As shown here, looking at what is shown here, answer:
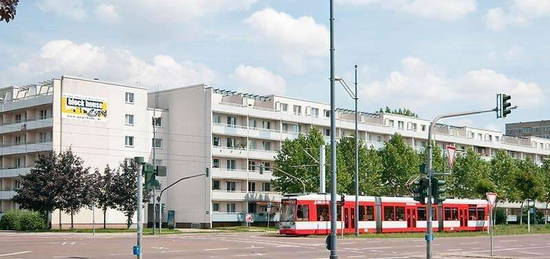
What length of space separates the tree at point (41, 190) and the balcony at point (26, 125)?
7.83 metres

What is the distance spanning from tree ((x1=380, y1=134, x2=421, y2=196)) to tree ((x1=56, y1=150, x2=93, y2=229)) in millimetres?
38201

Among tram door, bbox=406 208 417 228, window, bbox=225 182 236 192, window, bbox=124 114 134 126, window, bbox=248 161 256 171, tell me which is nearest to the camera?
tram door, bbox=406 208 417 228

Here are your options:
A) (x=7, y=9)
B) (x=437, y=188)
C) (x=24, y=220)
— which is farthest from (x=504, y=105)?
(x=24, y=220)

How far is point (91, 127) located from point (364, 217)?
3494cm

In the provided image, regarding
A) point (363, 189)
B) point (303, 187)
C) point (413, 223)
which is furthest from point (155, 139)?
point (413, 223)

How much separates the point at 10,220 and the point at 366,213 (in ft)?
117

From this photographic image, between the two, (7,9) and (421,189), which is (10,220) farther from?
(7,9)

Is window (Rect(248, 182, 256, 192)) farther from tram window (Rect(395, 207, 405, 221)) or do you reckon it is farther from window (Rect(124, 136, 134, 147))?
tram window (Rect(395, 207, 405, 221))

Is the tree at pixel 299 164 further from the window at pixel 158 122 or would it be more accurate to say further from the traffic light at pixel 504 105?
the traffic light at pixel 504 105

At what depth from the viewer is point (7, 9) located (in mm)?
7938

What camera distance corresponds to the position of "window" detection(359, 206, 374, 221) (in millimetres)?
55125

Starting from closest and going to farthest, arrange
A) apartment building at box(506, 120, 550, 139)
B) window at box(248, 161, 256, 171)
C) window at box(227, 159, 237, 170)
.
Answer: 1. window at box(227, 159, 237, 170)
2. window at box(248, 161, 256, 171)
3. apartment building at box(506, 120, 550, 139)

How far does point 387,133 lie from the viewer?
357ft

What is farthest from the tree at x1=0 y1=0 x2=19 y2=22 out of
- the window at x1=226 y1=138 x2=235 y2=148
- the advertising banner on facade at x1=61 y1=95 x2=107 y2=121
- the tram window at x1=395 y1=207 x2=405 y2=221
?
the window at x1=226 y1=138 x2=235 y2=148
